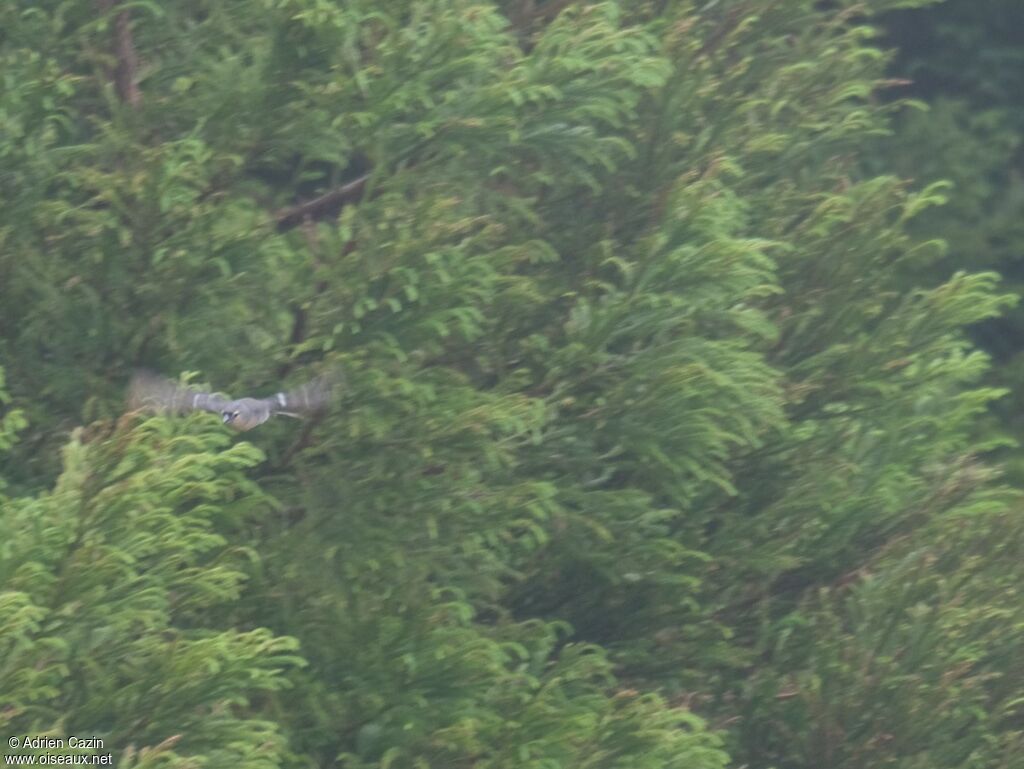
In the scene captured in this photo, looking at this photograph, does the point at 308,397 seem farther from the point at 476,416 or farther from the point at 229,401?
the point at 476,416

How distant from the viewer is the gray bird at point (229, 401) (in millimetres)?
6051

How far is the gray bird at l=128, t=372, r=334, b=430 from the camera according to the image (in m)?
6.05

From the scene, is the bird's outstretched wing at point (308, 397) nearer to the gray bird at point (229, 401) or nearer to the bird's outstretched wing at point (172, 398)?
the gray bird at point (229, 401)

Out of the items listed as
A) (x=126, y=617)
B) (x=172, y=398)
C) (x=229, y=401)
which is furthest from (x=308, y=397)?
(x=126, y=617)

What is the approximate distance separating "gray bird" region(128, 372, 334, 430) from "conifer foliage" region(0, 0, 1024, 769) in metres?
0.14

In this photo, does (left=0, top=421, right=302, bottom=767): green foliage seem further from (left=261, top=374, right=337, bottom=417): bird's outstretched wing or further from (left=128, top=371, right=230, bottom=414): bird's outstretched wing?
(left=261, top=374, right=337, bottom=417): bird's outstretched wing

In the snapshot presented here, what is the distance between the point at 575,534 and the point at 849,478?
145 cm

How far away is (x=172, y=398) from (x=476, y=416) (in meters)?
1.18

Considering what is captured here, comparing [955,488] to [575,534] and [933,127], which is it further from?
[933,127]

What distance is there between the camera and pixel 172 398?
607 centimetres

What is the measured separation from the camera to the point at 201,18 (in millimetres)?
7625

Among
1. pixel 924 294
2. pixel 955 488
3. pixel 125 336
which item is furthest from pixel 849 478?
pixel 125 336

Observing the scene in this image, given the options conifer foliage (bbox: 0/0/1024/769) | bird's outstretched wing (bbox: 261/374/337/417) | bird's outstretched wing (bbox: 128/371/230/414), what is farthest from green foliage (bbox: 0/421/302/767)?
bird's outstretched wing (bbox: 261/374/337/417)

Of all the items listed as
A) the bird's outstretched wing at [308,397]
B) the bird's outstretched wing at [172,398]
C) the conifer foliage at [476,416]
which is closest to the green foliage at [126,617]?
the conifer foliage at [476,416]
